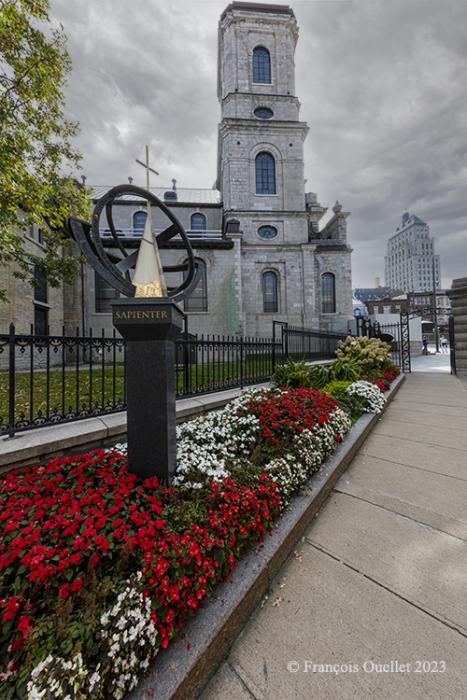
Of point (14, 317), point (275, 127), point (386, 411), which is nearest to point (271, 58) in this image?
point (275, 127)

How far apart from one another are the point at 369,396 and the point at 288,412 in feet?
9.61

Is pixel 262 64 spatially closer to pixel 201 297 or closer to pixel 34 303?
pixel 201 297

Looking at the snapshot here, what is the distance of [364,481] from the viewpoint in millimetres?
3775

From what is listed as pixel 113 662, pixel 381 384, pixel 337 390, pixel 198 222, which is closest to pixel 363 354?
pixel 381 384

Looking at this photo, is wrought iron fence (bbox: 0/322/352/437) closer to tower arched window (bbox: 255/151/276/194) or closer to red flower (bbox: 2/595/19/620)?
red flower (bbox: 2/595/19/620)

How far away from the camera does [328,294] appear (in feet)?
84.2

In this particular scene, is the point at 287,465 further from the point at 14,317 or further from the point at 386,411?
the point at 14,317

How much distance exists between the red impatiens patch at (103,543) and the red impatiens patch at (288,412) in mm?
1403

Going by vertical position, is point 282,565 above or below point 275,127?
below

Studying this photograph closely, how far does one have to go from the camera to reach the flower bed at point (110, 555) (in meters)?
1.41

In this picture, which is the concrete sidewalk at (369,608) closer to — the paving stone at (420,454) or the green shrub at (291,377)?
the paving stone at (420,454)

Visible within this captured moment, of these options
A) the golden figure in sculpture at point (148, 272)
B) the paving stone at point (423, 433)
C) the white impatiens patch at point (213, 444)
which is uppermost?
the golden figure in sculpture at point (148, 272)

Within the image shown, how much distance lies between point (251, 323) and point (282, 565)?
21.2m

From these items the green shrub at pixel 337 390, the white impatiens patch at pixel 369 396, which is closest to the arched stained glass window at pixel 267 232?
the green shrub at pixel 337 390
